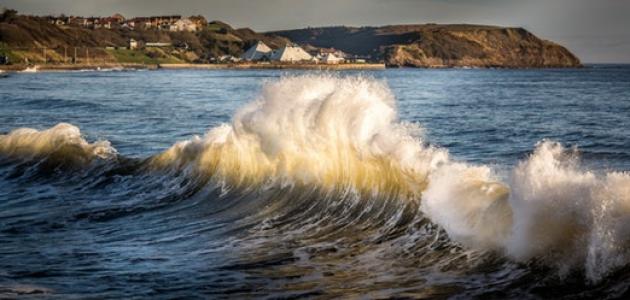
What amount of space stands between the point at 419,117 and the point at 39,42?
496 feet

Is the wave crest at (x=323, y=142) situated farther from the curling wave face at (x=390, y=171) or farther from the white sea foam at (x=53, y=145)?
the white sea foam at (x=53, y=145)

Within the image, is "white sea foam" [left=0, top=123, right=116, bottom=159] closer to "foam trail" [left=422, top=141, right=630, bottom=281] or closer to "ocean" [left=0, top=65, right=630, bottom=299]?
"ocean" [left=0, top=65, right=630, bottom=299]

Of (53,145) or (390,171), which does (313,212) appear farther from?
(53,145)

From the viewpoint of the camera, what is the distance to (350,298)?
812 cm

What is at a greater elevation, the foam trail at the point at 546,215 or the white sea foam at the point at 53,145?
the foam trail at the point at 546,215

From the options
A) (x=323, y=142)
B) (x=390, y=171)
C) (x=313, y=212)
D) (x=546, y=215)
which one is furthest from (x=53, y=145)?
(x=546, y=215)

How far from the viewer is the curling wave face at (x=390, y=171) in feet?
27.6

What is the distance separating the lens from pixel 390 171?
1309cm

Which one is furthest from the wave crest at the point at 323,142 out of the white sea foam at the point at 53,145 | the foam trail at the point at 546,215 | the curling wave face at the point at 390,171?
the white sea foam at the point at 53,145

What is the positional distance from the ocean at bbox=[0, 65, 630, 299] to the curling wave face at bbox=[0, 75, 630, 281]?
28 mm

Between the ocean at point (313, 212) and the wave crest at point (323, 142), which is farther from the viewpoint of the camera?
the wave crest at point (323, 142)

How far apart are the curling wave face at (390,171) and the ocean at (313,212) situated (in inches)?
1.1

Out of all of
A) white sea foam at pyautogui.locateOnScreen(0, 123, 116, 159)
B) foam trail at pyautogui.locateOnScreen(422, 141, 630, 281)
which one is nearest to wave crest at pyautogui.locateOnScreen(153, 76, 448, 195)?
foam trail at pyautogui.locateOnScreen(422, 141, 630, 281)

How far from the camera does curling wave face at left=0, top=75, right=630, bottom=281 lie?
840 cm
